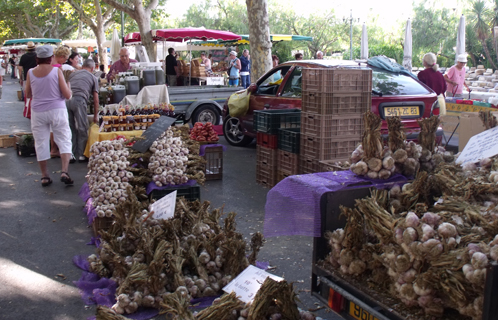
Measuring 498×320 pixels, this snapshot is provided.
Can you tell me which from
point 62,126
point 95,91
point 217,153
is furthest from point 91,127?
→ point 217,153

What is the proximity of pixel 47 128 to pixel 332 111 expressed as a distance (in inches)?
163

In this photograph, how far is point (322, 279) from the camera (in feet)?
10.2

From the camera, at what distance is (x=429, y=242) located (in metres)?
2.46

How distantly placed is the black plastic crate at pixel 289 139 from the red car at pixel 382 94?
4.13 feet

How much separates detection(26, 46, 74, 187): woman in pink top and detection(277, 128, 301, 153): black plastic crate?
3125mm

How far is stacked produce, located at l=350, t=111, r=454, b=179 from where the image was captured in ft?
11.7

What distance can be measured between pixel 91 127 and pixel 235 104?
2718 millimetres

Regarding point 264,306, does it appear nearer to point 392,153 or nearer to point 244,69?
point 392,153

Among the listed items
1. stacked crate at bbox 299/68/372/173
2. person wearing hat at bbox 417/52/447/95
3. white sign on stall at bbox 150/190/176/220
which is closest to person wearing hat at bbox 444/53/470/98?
person wearing hat at bbox 417/52/447/95

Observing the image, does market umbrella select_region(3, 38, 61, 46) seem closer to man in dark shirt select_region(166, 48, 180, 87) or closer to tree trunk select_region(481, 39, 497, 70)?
man in dark shirt select_region(166, 48, 180, 87)

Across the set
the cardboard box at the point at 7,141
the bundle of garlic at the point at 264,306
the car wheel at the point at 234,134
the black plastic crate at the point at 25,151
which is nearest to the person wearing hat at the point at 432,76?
the car wheel at the point at 234,134

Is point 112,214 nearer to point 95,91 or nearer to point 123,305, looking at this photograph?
point 123,305

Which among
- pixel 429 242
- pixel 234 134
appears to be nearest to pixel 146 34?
pixel 234 134

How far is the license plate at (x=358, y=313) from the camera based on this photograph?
2765mm
